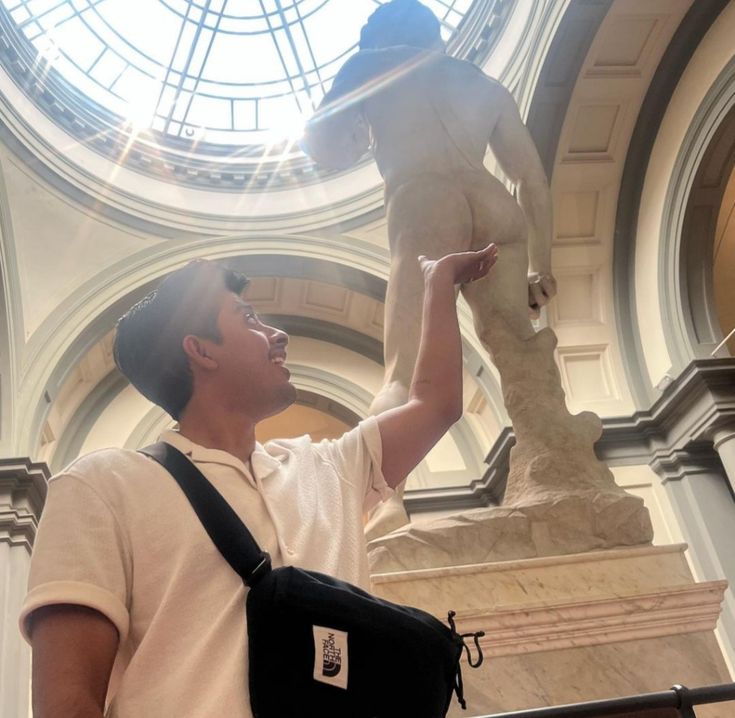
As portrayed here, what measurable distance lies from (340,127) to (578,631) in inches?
105

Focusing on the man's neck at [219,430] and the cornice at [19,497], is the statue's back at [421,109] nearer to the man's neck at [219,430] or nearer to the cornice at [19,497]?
the man's neck at [219,430]

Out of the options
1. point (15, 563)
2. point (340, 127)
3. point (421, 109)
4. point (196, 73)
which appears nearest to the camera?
point (421, 109)

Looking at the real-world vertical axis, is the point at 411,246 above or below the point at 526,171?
below

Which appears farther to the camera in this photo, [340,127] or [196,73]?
[196,73]

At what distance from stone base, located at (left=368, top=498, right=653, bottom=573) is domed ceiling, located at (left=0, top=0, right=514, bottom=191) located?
28.0 feet

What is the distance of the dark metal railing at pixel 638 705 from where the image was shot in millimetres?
1186

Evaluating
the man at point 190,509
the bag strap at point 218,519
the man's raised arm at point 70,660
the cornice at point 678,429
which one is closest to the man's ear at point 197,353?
the man at point 190,509

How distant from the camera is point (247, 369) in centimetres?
132

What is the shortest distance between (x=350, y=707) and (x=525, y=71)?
8.62 meters

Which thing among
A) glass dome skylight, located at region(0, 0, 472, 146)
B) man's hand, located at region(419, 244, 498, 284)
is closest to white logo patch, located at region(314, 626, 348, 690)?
man's hand, located at region(419, 244, 498, 284)

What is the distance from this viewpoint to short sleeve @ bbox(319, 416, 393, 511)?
1.32 meters

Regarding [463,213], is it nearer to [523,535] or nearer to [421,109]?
[421,109]

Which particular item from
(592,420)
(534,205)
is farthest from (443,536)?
(534,205)

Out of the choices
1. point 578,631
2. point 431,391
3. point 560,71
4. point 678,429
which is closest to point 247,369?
point 431,391
